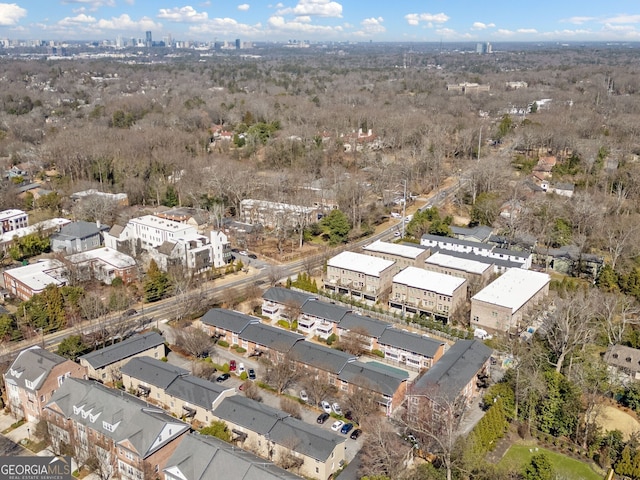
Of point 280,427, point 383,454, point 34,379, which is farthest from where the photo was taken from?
point 34,379

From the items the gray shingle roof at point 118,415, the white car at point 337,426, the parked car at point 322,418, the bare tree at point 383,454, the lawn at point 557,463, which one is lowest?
the lawn at point 557,463

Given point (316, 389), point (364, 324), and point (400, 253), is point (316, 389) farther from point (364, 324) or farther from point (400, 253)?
point (400, 253)

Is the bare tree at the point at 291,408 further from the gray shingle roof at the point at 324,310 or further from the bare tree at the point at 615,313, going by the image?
the bare tree at the point at 615,313

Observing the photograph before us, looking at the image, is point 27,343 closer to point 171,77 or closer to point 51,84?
point 51,84

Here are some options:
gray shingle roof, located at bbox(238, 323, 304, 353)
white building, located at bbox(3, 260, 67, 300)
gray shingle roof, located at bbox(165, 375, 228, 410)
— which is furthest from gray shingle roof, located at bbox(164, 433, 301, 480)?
white building, located at bbox(3, 260, 67, 300)

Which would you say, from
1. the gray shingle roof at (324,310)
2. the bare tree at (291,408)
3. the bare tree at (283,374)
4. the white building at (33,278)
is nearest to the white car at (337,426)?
the bare tree at (291,408)

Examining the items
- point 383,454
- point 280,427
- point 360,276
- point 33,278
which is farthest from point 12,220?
point 383,454
